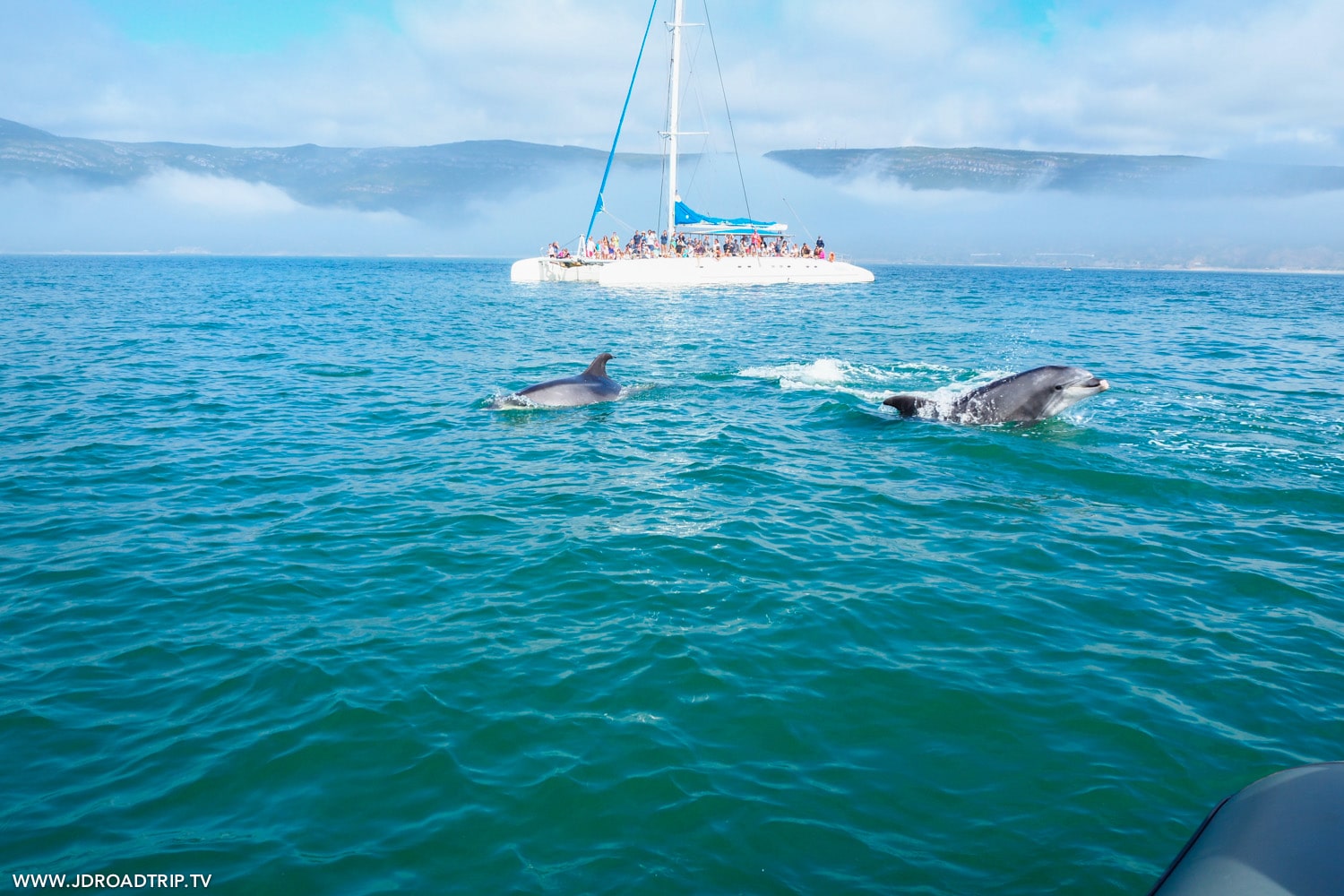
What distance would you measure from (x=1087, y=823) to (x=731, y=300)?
43195 millimetres

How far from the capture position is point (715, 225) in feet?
201

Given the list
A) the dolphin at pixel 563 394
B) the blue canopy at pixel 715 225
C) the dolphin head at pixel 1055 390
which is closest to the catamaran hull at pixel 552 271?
the blue canopy at pixel 715 225

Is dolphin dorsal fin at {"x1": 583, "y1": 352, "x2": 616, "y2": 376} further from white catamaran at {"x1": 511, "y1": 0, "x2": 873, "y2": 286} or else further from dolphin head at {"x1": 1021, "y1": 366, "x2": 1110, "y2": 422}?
white catamaran at {"x1": 511, "y1": 0, "x2": 873, "y2": 286}

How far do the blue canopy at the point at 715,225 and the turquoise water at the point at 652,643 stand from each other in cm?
4726

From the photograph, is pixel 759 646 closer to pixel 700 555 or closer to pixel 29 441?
pixel 700 555

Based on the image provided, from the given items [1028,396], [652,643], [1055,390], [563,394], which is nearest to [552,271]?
[563,394]

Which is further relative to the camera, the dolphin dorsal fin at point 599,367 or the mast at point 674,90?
the mast at point 674,90

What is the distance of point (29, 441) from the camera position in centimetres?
1273

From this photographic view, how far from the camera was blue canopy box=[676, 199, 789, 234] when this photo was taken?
195 feet

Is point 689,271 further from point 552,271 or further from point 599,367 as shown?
point 599,367

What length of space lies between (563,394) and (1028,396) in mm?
8502

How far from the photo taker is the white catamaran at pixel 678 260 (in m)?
55.8

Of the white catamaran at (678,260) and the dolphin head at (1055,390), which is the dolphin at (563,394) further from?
the white catamaran at (678,260)

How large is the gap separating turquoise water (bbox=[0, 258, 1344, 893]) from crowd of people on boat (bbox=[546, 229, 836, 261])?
4575 cm
